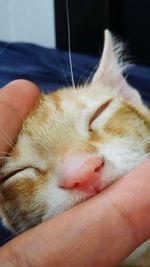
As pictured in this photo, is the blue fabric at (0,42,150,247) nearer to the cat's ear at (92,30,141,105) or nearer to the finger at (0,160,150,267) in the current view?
the cat's ear at (92,30,141,105)

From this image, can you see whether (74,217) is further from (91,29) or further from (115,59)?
(91,29)

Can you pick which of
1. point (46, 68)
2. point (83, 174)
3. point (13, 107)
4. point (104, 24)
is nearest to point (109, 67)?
point (13, 107)

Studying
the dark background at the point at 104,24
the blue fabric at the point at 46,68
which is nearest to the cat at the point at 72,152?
the blue fabric at the point at 46,68

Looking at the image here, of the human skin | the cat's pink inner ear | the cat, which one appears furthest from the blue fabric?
Answer: the human skin

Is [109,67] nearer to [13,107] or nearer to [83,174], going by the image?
[13,107]

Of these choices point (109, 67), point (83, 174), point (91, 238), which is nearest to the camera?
point (91, 238)

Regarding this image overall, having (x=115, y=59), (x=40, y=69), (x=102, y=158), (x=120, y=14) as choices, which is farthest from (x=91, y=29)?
(x=102, y=158)

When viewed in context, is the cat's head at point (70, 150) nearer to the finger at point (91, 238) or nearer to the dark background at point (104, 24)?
the finger at point (91, 238)
